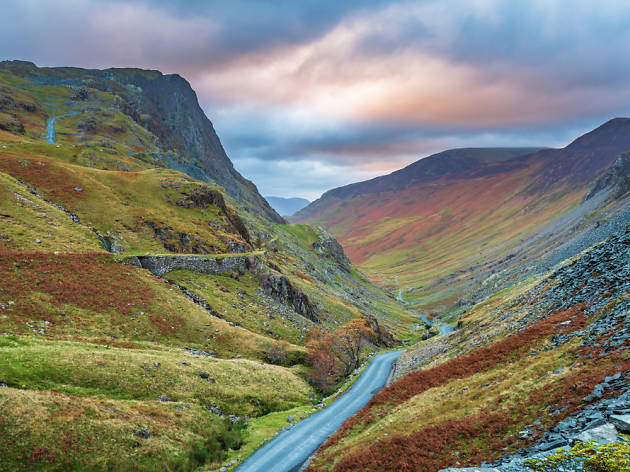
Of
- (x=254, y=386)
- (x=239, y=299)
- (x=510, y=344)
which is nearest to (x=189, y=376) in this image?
(x=254, y=386)

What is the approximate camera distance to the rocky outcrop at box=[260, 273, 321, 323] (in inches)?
3270

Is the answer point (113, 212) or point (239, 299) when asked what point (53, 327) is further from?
point (113, 212)

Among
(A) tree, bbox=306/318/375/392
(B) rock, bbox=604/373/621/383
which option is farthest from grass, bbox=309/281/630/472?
(A) tree, bbox=306/318/375/392

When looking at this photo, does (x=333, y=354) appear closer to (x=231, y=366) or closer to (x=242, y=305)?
(x=242, y=305)

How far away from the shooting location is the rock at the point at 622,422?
40.9 ft

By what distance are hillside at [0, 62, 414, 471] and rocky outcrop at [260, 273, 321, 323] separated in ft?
1.38

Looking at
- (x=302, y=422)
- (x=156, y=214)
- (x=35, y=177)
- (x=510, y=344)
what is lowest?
(x=302, y=422)

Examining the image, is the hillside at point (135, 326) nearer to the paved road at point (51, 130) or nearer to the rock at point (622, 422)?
the rock at point (622, 422)

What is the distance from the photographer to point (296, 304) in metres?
88.1

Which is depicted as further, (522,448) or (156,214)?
(156,214)

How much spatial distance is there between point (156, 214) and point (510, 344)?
262 ft

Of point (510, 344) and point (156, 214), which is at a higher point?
point (156, 214)

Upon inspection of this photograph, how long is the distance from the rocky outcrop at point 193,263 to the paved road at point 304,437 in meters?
40.6

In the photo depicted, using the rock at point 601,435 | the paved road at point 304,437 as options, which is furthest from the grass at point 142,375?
the rock at point 601,435
